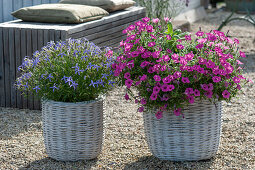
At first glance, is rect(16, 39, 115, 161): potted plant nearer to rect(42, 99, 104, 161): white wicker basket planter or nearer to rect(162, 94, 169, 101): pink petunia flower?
rect(42, 99, 104, 161): white wicker basket planter

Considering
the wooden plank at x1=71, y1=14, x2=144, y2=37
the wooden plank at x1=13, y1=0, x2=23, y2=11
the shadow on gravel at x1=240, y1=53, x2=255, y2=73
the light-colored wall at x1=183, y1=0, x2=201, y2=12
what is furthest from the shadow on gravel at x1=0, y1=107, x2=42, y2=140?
the light-colored wall at x1=183, y1=0, x2=201, y2=12

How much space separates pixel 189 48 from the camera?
2795 millimetres

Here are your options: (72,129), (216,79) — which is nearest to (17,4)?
(72,129)

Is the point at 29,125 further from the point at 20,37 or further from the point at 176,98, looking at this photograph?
the point at 176,98

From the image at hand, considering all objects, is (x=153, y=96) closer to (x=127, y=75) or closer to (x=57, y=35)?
(x=127, y=75)

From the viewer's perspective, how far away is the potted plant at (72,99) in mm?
2719

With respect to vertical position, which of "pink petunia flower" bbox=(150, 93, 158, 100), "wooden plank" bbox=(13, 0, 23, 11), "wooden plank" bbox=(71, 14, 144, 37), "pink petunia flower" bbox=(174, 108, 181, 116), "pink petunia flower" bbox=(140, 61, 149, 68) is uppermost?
"wooden plank" bbox=(13, 0, 23, 11)

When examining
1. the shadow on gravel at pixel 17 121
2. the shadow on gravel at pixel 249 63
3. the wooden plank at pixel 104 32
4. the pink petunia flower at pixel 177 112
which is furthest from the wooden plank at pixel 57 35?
the shadow on gravel at pixel 249 63

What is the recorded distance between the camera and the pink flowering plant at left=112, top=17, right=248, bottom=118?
2.51 m

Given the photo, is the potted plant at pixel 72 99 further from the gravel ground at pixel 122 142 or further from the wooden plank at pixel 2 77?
the wooden plank at pixel 2 77

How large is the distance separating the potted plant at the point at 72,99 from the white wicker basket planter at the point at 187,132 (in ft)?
1.14

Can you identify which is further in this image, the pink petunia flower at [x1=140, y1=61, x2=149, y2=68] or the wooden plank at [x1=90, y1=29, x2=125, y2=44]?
the wooden plank at [x1=90, y1=29, x2=125, y2=44]

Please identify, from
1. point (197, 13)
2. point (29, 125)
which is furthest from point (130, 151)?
point (197, 13)

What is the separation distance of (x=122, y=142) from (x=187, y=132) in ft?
2.43
